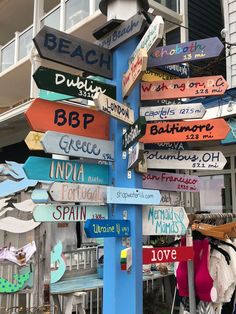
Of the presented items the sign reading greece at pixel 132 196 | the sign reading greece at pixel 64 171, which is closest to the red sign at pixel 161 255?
the sign reading greece at pixel 132 196

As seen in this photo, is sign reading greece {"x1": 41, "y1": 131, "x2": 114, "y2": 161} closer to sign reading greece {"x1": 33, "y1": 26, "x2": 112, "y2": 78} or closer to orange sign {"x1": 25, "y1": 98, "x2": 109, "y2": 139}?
orange sign {"x1": 25, "y1": 98, "x2": 109, "y2": 139}

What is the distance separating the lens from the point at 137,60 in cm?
272

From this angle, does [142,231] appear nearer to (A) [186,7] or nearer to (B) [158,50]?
(B) [158,50]

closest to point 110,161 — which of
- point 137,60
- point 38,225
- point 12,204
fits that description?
point 137,60

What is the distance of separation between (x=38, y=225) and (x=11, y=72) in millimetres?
10576

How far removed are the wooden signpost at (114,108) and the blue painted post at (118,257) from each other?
13cm

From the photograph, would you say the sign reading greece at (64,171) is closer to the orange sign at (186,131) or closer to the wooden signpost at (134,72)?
the orange sign at (186,131)

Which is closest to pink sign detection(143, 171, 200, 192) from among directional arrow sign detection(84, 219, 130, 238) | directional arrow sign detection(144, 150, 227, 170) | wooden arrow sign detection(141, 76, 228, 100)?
directional arrow sign detection(144, 150, 227, 170)

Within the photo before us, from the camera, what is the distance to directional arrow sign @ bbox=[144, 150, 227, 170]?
10.3 ft

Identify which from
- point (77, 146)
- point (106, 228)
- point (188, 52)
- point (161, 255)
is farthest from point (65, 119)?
point (161, 255)

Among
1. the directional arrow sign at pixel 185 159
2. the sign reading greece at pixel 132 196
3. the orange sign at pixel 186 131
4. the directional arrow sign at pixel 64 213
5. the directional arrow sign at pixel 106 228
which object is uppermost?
the orange sign at pixel 186 131

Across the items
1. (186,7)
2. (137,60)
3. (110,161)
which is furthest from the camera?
(186,7)

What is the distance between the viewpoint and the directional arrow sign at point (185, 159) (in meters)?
3.13

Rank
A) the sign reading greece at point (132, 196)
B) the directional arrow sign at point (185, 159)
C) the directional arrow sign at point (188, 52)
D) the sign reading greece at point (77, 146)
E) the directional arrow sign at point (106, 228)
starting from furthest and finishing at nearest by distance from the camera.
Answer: the directional arrow sign at point (185, 159), the directional arrow sign at point (188, 52), the sign reading greece at point (132, 196), the sign reading greece at point (77, 146), the directional arrow sign at point (106, 228)
